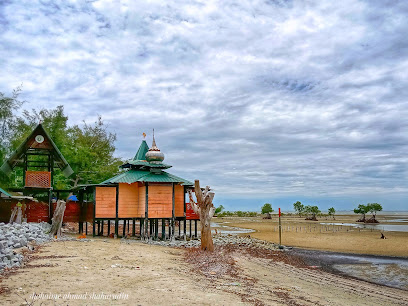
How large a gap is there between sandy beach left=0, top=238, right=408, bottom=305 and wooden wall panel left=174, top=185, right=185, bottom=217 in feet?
26.0

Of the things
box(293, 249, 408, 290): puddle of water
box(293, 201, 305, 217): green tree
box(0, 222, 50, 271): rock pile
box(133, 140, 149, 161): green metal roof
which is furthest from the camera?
box(293, 201, 305, 217): green tree

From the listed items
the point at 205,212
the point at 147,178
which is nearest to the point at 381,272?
the point at 205,212

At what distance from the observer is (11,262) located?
1002 cm

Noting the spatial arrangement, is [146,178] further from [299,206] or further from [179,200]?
[299,206]

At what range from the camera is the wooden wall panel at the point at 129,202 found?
75.8ft

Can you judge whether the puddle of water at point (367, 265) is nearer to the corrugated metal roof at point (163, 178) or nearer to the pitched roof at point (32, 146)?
the corrugated metal roof at point (163, 178)

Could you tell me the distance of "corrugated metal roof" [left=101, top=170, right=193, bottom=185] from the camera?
22.3 m

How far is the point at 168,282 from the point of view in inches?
386

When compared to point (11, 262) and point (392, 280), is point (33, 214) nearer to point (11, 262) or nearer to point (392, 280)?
point (11, 262)

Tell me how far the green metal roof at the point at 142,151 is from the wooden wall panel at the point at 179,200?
3.88m

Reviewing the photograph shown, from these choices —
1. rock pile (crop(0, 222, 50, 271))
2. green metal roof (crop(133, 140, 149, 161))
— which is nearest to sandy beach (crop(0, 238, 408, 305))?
rock pile (crop(0, 222, 50, 271))

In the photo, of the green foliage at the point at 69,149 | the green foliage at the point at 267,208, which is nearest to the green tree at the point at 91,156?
the green foliage at the point at 69,149

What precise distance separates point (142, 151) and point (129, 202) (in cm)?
463

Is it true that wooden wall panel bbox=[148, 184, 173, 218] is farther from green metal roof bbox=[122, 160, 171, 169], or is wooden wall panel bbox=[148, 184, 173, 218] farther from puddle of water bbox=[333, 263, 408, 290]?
puddle of water bbox=[333, 263, 408, 290]
